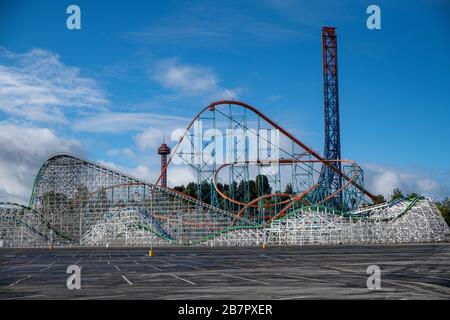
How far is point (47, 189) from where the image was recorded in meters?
51.3

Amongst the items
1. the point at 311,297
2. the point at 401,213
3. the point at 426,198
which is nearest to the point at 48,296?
the point at 311,297

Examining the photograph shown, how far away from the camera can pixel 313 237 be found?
43.8 meters

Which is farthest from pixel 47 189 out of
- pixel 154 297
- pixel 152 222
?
pixel 154 297

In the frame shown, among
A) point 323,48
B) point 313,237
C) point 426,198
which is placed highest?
point 323,48

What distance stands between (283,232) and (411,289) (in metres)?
32.9

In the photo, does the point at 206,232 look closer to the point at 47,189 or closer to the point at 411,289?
the point at 47,189

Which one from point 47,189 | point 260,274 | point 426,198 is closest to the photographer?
point 260,274

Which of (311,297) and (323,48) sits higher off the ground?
(323,48)

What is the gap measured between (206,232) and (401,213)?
15.9 metres

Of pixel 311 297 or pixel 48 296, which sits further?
pixel 48 296

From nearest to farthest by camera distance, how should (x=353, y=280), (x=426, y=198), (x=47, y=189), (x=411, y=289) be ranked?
1. (x=411, y=289)
2. (x=353, y=280)
3. (x=426, y=198)
4. (x=47, y=189)
